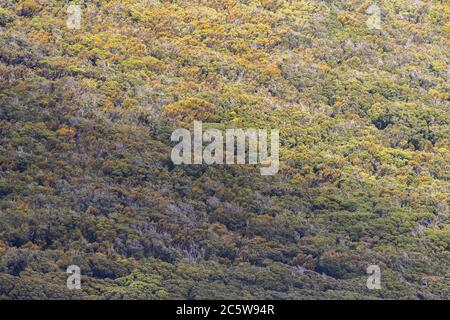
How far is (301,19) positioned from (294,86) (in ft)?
22.2

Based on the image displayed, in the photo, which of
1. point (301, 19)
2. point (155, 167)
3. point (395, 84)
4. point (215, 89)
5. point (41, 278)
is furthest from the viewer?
point (301, 19)

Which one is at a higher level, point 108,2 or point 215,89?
point 108,2

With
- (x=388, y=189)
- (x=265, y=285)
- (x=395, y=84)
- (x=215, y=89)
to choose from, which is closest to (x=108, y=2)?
(x=215, y=89)

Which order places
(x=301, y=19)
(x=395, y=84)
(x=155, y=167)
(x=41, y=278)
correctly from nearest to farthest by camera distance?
(x=41, y=278)
(x=155, y=167)
(x=395, y=84)
(x=301, y=19)

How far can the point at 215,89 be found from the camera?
5284 cm

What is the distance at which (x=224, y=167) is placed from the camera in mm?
46250

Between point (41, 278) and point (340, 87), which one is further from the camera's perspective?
point (340, 87)

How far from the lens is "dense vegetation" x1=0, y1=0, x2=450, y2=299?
4022cm

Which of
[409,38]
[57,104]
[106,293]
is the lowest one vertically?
[106,293]

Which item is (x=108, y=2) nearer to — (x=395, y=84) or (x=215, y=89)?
(x=215, y=89)

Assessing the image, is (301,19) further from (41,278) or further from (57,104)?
(41,278)

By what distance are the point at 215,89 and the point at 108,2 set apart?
317 inches

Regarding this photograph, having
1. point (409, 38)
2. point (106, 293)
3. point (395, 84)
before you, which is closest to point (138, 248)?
point (106, 293)

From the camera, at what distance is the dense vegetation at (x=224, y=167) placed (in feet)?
132
